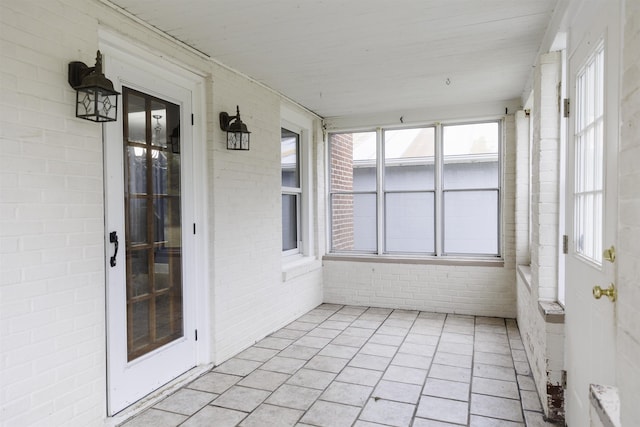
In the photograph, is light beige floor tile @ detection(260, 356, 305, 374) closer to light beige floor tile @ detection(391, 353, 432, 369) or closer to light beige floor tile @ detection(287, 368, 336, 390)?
light beige floor tile @ detection(287, 368, 336, 390)

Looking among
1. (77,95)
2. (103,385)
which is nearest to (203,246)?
(103,385)

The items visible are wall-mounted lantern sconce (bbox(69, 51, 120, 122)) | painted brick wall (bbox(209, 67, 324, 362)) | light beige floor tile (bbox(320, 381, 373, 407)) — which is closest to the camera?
wall-mounted lantern sconce (bbox(69, 51, 120, 122))

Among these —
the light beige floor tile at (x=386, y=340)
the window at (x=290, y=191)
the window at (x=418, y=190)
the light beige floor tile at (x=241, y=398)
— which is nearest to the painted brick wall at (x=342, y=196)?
the window at (x=418, y=190)

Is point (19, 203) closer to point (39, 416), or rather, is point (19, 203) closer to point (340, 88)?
point (39, 416)

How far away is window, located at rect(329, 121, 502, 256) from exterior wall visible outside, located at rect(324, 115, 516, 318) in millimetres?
208

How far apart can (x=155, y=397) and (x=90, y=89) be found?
204 cm

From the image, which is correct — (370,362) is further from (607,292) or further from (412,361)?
(607,292)

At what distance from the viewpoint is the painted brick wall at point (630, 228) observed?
48.1 inches

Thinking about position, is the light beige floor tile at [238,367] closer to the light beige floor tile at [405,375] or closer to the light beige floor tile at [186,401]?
the light beige floor tile at [186,401]

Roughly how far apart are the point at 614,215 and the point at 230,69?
314 cm

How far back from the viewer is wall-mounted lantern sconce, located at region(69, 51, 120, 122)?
2195 millimetres

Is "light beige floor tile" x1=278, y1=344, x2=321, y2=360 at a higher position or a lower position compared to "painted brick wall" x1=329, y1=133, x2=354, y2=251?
lower

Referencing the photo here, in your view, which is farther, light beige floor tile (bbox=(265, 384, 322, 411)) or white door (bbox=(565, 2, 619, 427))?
light beige floor tile (bbox=(265, 384, 322, 411))

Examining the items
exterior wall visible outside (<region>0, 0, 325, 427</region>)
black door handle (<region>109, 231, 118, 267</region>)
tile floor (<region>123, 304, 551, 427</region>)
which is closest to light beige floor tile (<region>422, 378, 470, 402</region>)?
tile floor (<region>123, 304, 551, 427</region>)
